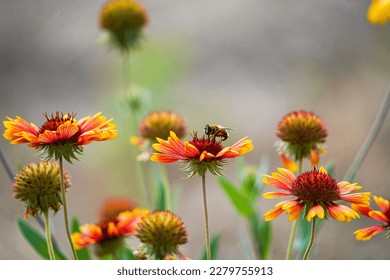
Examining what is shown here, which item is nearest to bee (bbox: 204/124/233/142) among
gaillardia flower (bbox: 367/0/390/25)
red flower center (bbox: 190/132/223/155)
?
red flower center (bbox: 190/132/223/155)

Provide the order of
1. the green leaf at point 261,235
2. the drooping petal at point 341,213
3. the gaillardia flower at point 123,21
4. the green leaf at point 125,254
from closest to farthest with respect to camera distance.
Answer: the drooping petal at point 341,213 < the green leaf at point 125,254 < the green leaf at point 261,235 < the gaillardia flower at point 123,21

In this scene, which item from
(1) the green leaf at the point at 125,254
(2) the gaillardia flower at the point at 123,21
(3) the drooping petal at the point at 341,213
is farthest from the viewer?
(2) the gaillardia flower at the point at 123,21

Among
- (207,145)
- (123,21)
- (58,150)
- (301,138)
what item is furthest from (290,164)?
(123,21)

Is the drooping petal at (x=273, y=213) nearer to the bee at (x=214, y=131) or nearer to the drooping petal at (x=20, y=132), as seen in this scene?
the bee at (x=214, y=131)

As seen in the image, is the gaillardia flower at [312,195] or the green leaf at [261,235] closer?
the gaillardia flower at [312,195]

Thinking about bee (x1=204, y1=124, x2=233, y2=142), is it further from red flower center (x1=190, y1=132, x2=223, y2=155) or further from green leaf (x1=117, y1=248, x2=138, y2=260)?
green leaf (x1=117, y1=248, x2=138, y2=260)

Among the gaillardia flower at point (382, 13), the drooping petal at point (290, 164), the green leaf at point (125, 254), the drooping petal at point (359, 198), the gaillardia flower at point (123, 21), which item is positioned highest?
the gaillardia flower at point (123, 21)

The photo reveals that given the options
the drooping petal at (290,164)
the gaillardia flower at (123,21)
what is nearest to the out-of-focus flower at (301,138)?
the drooping petal at (290,164)
